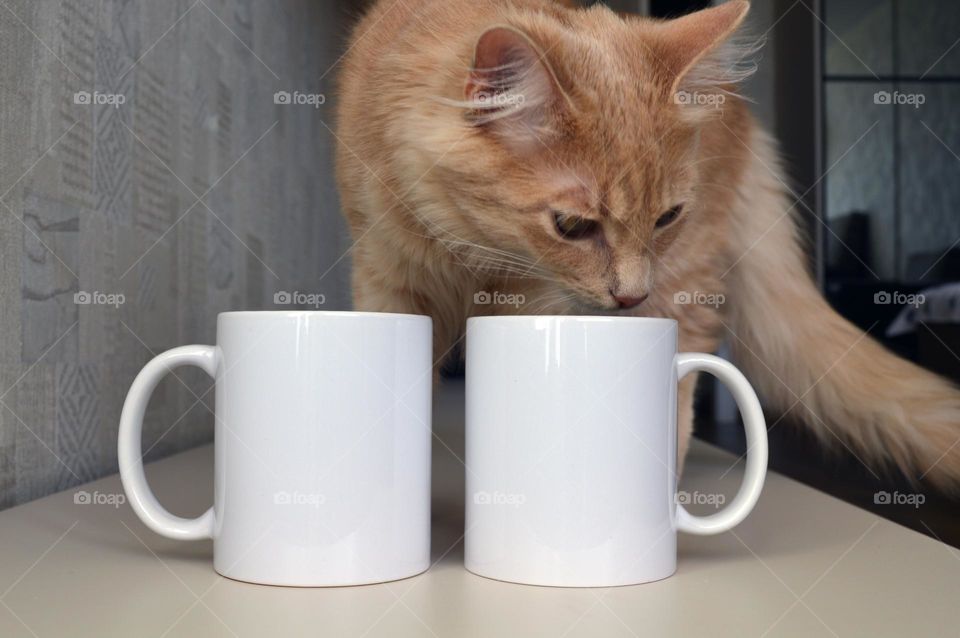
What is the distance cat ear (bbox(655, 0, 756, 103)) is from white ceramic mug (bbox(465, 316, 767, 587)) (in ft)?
1.31

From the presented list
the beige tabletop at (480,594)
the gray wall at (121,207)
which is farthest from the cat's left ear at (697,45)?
the gray wall at (121,207)

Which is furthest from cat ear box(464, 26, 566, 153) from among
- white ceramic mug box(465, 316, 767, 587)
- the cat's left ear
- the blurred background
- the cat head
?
the blurred background

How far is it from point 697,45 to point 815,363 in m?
0.50

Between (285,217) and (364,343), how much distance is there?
1104 mm

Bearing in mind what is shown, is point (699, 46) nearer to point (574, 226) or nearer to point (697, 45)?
point (697, 45)

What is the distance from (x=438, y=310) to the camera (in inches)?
44.8

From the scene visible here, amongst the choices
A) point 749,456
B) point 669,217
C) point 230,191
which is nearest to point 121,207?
point 230,191

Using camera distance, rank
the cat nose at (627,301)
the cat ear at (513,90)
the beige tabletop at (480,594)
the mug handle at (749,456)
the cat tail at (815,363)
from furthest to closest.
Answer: the cat tail at (815,363) < the cat nose at (627,301) < the cat ear at (513,90) < the mug handle at (749,456) < the beige tabletop at (480,594)

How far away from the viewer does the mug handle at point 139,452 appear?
62 cm

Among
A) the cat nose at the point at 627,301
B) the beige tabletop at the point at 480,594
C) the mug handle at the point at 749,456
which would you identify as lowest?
the beige tabletop at the point at 480,594

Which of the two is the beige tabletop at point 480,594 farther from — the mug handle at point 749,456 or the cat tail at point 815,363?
the cat tail at point 815,363

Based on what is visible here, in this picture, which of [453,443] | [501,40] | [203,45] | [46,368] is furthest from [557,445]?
[203,45]

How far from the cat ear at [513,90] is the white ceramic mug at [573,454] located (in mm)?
296

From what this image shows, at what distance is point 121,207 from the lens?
987 mm
